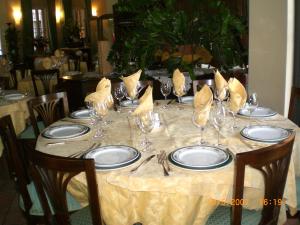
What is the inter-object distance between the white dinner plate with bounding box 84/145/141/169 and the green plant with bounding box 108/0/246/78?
2133mm

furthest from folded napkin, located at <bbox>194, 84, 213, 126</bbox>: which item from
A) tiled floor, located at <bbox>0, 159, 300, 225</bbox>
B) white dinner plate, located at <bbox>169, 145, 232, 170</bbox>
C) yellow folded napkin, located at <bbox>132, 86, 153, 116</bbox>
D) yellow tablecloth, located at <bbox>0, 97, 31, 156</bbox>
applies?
yellow tablecloth, located at <bbox>0, 97, 31, 156</bbox>

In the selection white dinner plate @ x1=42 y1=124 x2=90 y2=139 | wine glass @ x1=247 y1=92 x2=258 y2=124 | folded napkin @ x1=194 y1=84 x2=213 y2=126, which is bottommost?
white dinner plate @ x1=42 y1=124 x2=90 y2=139

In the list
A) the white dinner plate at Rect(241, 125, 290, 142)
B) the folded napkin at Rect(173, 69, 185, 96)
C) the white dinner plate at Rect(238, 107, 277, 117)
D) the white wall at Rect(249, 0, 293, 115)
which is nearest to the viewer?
the white dinner plate at Rect(241, 125, 290, 142)

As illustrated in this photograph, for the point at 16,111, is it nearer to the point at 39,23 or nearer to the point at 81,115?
the point at 81,115

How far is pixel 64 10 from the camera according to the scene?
1240cm

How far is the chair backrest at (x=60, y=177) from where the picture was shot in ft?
4.44

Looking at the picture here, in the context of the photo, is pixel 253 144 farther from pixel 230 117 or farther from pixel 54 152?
pixel 54 152

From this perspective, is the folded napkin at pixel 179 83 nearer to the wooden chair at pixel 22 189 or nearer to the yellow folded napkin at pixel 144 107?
the yellow folded napkin at pixel 144 107

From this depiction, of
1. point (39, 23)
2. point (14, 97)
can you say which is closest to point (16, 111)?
point (14, 97)

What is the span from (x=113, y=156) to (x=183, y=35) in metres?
2.42

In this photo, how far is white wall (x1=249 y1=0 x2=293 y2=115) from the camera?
3221mm

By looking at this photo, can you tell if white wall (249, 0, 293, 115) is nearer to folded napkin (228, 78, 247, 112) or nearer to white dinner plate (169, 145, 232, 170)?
folded napkin (228, 78, 247, 112)

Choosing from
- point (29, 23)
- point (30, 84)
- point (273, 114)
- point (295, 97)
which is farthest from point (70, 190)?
point (29, 23)

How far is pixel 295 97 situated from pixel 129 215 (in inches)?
64.8
